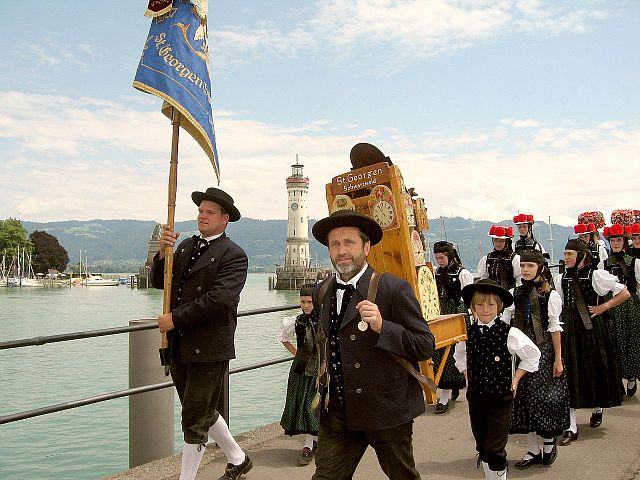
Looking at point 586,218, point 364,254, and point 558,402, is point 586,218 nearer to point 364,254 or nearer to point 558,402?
point 558,402

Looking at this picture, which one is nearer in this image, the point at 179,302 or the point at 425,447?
the point at 179,302

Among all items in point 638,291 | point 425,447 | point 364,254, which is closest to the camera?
point 364,254

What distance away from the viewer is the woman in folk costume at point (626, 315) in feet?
23.3

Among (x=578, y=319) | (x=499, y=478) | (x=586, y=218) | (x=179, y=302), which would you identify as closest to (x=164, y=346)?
(x=179, y=302)

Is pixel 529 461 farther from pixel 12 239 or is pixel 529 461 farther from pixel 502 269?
pixel 12 239

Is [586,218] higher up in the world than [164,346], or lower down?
higher up

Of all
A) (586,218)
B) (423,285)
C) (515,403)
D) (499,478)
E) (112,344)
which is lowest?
(112,344)

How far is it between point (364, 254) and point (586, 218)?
28.6 ft

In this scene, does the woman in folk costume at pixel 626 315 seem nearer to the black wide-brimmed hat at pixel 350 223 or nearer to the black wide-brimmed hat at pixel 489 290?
the black wide-brimmed hat at pixel 489 290

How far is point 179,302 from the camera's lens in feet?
13.4

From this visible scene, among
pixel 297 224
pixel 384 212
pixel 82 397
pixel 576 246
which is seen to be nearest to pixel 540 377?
pixel 576 246

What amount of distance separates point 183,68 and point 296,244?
315ft

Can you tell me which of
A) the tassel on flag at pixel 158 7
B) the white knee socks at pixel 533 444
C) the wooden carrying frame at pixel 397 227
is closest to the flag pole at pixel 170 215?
the tassel on flag at pixel 158 7

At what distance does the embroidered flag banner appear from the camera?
4352 millimetres
